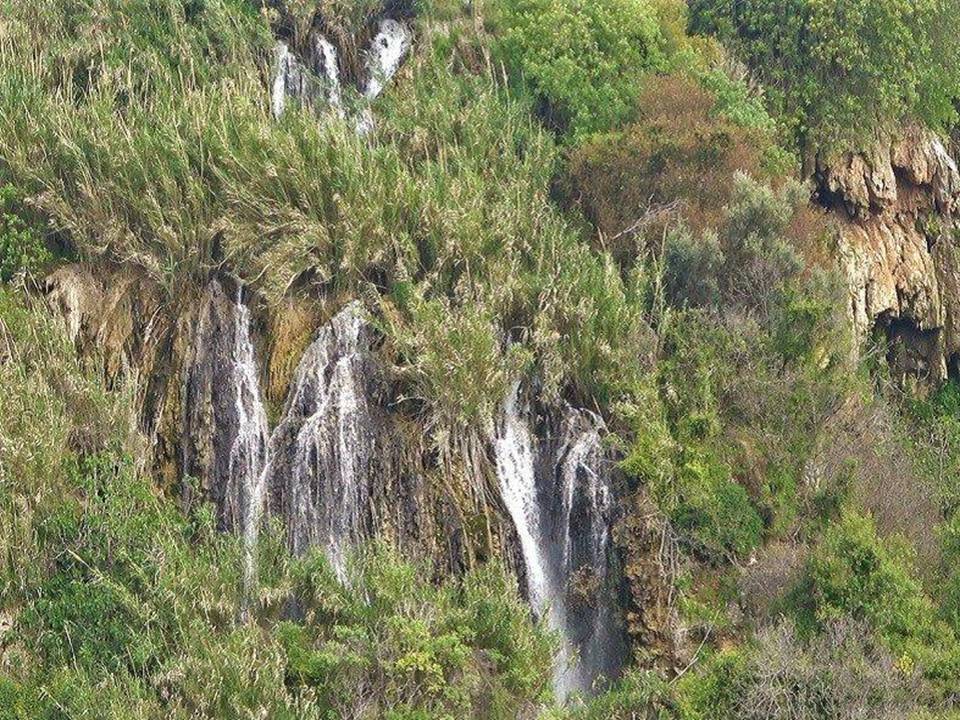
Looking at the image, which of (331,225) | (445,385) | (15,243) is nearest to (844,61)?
(331,225)

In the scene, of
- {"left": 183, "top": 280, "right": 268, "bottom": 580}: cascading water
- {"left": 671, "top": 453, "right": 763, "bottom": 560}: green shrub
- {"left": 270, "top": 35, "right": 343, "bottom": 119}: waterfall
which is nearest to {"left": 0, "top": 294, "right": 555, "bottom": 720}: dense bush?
{"left": 183, "top": 280, "right": 268, "bottom": 580}: cascading water

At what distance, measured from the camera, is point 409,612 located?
66.3 ft

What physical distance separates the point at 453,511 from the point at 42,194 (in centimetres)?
967

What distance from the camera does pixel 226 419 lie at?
77.5ft

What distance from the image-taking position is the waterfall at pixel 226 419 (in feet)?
76.4

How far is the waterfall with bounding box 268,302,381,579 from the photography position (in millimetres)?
22875

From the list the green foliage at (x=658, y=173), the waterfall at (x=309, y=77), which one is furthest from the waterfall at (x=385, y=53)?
the green foliage at (x=658, y=173)

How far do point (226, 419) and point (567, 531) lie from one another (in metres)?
6.37

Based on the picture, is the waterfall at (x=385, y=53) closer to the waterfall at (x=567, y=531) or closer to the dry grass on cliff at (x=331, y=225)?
the dry grass on cliff at (x=331, y=225)

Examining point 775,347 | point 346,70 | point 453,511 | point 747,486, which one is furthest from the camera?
point 346,70

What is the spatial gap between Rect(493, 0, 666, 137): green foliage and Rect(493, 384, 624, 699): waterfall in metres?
8.79

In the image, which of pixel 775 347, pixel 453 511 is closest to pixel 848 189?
pixel 775 347

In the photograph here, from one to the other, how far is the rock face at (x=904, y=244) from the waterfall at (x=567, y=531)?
9.38 m

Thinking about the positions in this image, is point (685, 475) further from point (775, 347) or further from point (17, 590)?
point (17, 590)
